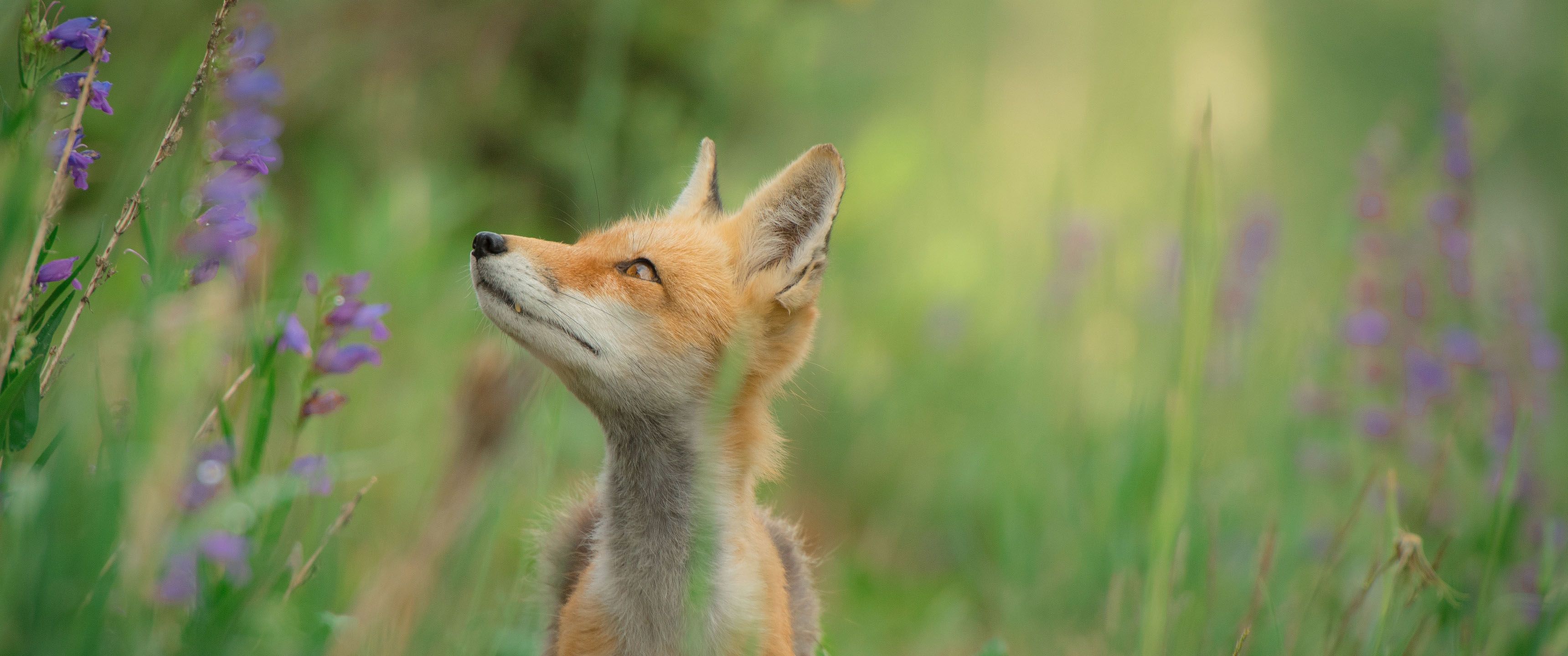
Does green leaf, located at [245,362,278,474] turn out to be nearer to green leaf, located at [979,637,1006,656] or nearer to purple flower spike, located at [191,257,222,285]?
purple flower spike, located at [191,257,222,285]

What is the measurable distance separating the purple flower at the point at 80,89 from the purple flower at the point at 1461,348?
4.39 m

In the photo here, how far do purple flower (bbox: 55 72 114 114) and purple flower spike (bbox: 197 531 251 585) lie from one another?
2.27 feet

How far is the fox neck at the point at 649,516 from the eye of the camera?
2.47m

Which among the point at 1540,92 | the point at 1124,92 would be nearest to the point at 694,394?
the point at 1124,92

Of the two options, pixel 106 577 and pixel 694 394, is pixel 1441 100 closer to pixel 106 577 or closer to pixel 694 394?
pixel 694 394

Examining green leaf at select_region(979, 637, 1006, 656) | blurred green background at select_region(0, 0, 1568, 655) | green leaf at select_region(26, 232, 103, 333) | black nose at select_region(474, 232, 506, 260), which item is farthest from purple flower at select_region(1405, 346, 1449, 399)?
green leaf at select_region(26, 232, 103, 333)

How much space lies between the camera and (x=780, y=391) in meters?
2.95

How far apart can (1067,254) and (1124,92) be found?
4241 millimetres

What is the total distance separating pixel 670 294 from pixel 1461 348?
10.5ft

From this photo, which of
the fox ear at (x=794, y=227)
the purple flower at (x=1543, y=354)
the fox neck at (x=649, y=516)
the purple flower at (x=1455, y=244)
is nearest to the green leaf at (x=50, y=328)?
the fox neck at (x=649, y=516)

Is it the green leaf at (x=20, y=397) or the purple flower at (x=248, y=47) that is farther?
the purple flower at (x=248, y=47)

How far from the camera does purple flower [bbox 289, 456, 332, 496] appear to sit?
179 cm

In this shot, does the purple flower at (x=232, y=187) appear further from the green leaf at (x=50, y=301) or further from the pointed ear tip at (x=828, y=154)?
the pointed ear tip at (x=828, y=154)

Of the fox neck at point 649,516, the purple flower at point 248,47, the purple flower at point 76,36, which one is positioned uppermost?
the purple flower at point 76,36
